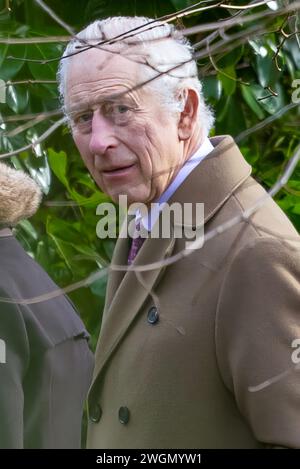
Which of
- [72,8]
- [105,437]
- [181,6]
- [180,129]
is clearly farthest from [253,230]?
[72,8]

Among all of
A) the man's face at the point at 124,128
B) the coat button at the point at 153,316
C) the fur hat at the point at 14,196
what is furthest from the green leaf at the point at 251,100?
the coat button at the point at 153,316

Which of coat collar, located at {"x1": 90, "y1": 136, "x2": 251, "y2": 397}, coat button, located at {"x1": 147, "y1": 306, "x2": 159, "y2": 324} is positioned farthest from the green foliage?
coat button, located at {"x1": 147, "y1": 306, "x2": 159, "y2": 324}

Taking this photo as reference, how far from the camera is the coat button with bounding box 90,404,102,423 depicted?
1.98m

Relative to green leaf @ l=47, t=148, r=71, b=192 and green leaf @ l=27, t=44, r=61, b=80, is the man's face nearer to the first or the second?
green leaf @ l=27, t=44, r=61, b=80

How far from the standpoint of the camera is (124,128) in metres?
1.99

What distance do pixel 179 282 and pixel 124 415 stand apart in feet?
0.83

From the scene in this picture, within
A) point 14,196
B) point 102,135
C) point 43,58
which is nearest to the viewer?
point 102,135

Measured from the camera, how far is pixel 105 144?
77.5 inches

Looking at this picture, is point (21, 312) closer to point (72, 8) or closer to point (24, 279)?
point (24, 279)

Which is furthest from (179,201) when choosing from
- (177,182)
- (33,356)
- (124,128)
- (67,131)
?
(67,131)

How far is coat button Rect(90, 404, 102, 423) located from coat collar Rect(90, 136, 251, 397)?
0.18 feet

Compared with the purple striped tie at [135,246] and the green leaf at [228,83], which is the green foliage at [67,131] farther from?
the purple striped tie at [135,246]

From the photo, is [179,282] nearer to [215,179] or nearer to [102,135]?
[215,179]

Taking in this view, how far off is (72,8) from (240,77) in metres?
0.59
